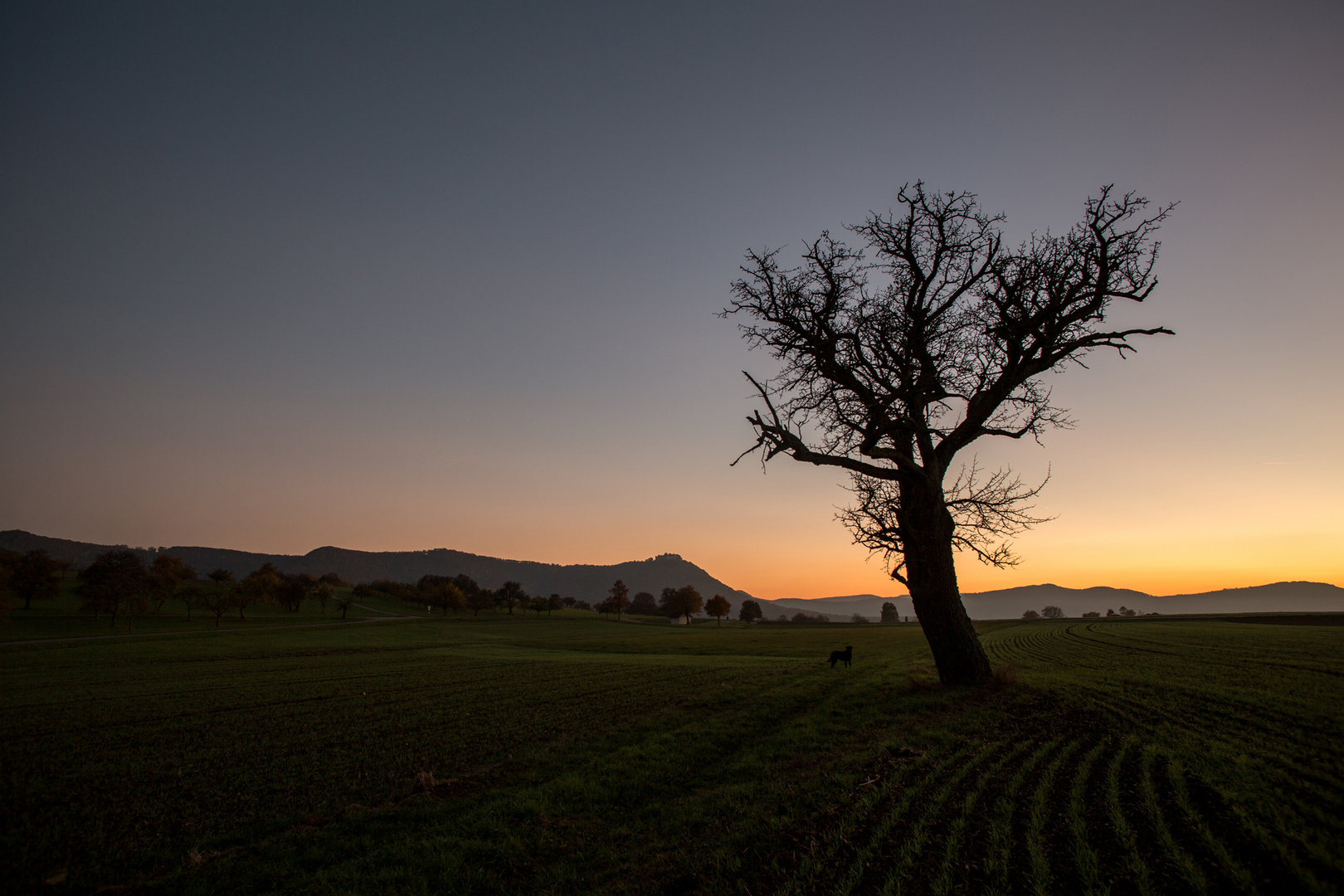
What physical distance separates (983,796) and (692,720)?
8606 millimetres

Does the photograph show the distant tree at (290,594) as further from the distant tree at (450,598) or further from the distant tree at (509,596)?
the distant tree at (509,596)

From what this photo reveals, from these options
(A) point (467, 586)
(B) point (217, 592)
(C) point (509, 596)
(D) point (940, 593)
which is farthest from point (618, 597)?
(D) point (940, 593)

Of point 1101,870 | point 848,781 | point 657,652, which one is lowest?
point 657,652

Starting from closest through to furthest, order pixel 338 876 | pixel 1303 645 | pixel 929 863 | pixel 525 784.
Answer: pixel 929 863 → pixel 338 876 → pixel 525 784 → pixel 1303 645

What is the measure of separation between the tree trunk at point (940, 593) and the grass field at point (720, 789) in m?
1.24

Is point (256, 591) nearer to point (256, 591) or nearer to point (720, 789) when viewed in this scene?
point (256, 591)

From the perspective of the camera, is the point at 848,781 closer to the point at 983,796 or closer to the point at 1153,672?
the point at 983,796

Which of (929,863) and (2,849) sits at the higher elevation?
(929,863)

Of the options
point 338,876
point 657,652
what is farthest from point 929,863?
point 657,652

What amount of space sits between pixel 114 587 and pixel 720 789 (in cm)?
8379

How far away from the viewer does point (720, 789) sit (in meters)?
8.39

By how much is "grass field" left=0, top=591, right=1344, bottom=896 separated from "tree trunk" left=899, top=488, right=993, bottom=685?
48.8 inches

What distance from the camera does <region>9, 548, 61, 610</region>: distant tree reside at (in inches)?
2603

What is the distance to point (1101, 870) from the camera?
4562mm
